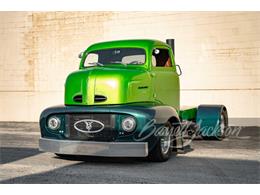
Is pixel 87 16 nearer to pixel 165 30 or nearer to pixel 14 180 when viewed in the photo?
pixel 165 30

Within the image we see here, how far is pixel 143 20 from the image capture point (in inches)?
424

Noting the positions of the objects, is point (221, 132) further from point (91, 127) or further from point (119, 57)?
point (91, 127)

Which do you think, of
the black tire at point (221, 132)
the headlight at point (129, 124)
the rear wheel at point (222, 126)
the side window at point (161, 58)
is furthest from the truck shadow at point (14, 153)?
the rear wheel at point (222, 126)

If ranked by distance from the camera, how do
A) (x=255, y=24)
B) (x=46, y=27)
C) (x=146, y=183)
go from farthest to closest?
(x=46, y=27) < (x=255, y=24) < (x=146, y=183)

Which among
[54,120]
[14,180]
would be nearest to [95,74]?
[54,120]

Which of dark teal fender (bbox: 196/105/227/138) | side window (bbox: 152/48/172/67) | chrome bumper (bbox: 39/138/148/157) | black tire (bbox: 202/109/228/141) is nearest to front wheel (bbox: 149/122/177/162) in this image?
chrome bumper (bbox: 39/138/148/157)

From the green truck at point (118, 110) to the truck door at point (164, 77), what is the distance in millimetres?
16

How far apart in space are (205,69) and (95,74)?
5.24 metres

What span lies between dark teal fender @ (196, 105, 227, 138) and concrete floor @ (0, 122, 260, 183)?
30cm

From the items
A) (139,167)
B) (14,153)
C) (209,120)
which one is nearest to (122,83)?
(139,167)

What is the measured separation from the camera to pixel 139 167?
590 cm

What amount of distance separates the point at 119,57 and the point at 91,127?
4.54 feet

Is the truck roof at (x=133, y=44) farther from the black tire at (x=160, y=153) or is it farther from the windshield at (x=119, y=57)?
the black tire at (x=160, y=153)

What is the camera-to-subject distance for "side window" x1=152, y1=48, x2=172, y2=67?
681cm
